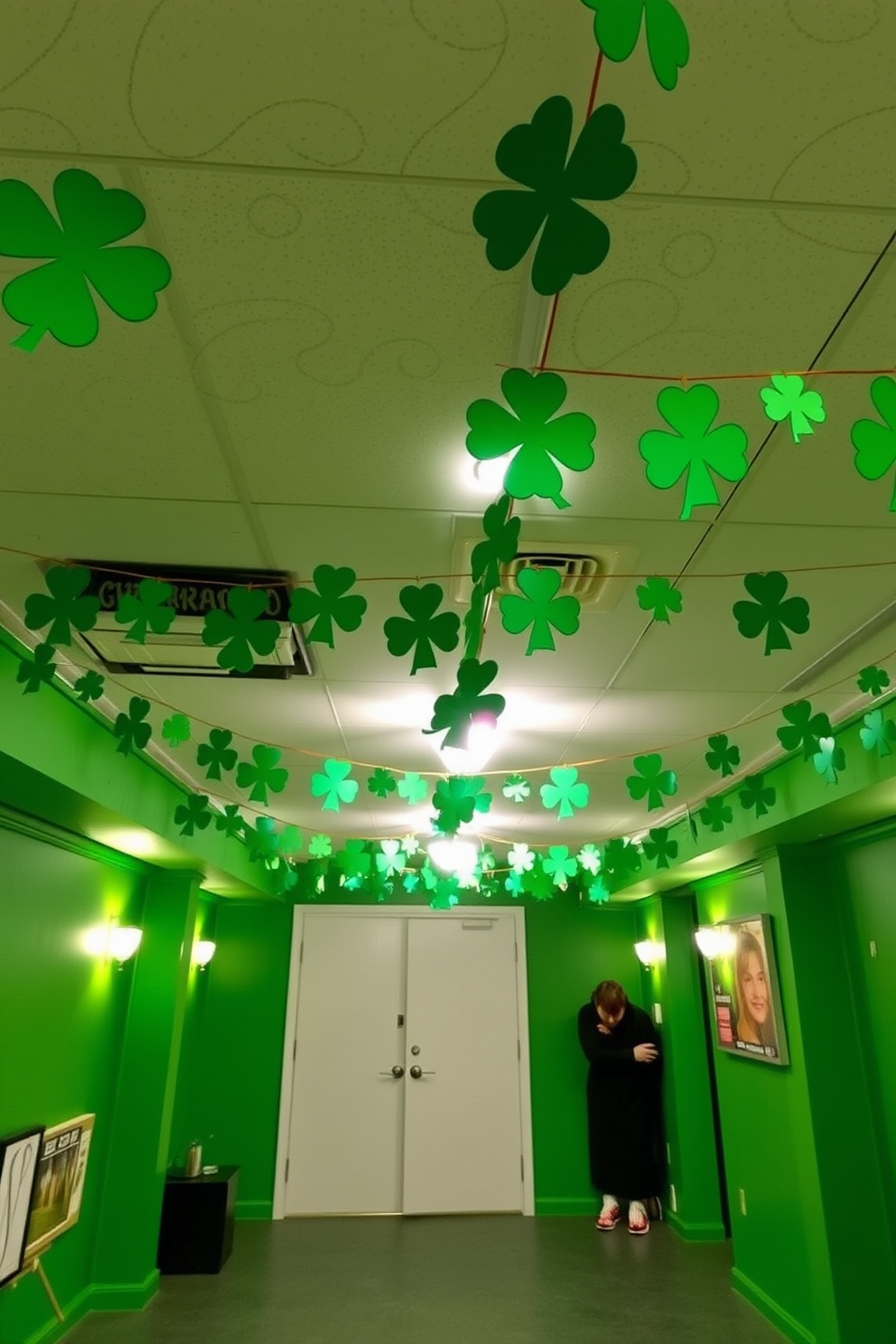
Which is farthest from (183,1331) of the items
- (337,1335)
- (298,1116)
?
(298,1116)

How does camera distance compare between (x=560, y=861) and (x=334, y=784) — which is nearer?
(x=334, y=784)

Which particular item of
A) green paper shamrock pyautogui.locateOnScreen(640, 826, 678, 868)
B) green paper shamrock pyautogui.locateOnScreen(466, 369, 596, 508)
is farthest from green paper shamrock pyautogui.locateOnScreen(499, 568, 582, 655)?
green paper shamrock pyautogui.locateOnScreen(640, 826, 678, 868)

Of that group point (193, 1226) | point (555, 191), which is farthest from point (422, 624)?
point (193, 1226)

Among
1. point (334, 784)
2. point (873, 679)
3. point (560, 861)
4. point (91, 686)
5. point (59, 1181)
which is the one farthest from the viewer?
point (560, 861)

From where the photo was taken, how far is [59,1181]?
348cm

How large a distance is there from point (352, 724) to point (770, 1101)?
2984mm

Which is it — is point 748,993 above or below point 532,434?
below

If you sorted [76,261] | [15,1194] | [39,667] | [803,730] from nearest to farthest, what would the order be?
[76,261] → [39,667] → [803,730] → [15,1194]

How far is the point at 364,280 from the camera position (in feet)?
3.63

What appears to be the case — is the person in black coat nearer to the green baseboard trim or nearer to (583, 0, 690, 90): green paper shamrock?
the green baseboard trim

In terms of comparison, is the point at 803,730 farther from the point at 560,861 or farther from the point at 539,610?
the point at 560,861

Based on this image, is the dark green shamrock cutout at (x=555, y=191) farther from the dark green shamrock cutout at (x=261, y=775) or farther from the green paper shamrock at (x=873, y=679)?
the dark green shamrock cutout at (x=261, y=775)

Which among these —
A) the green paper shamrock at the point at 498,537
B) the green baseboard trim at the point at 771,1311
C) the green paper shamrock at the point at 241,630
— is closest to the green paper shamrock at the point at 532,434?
the green paper shamrock at the point at 498,537

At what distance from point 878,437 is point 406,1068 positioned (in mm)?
6194
